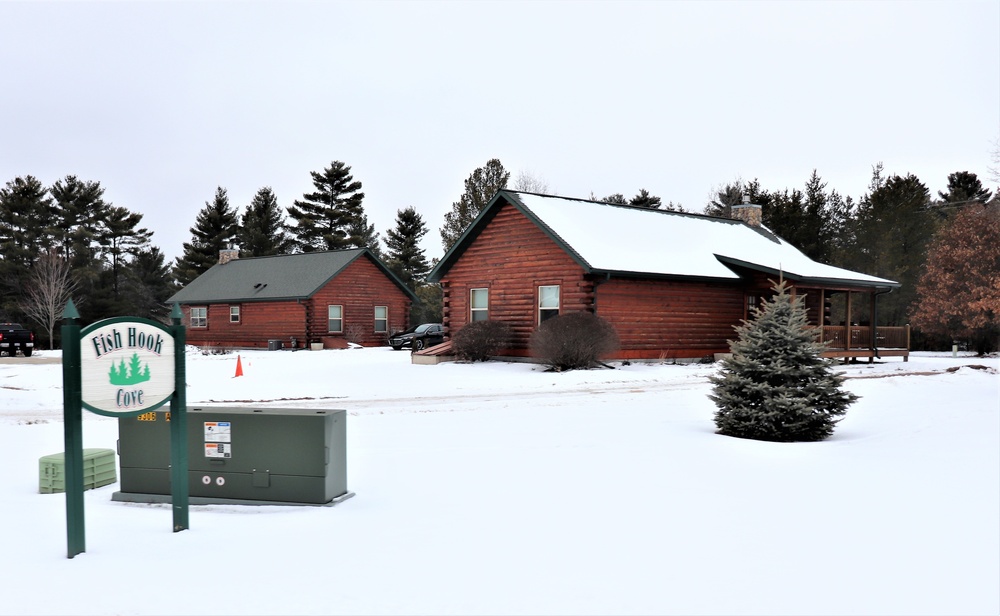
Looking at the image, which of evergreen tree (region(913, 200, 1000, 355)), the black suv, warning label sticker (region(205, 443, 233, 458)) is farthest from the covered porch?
warning label sticker (region(205, 443, 233, 458))

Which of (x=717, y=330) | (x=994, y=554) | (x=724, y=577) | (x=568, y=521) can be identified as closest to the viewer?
(x=724, y=577)

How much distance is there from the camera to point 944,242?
39781 millimetres

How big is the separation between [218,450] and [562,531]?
332 centimetres

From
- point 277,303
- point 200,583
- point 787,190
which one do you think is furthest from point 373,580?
point 787,190

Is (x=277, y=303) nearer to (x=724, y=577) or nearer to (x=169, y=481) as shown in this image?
(x=169, y=481)

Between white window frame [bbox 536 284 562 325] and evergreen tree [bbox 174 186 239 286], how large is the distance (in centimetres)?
4934

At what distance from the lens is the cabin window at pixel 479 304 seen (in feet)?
98.0

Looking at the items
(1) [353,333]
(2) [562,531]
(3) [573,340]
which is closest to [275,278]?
(1) [353,333]

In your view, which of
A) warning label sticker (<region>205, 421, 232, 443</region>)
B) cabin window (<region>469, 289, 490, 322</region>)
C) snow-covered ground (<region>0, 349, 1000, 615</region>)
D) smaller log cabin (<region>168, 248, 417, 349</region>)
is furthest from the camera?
smaller log cabin (<region>168, 248, 417, 349</region>)

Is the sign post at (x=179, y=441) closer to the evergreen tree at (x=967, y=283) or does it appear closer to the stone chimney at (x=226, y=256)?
the evergreen tree at (x=967, y=283)

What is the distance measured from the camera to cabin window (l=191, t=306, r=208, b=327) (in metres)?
48.6

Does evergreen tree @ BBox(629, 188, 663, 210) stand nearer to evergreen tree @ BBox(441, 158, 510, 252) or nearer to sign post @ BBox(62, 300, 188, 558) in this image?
evergreen tree @ BBox(441, 158, 510, 252)

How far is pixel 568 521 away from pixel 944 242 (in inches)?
1529

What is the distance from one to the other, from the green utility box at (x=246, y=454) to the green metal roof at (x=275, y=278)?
1354 inches
